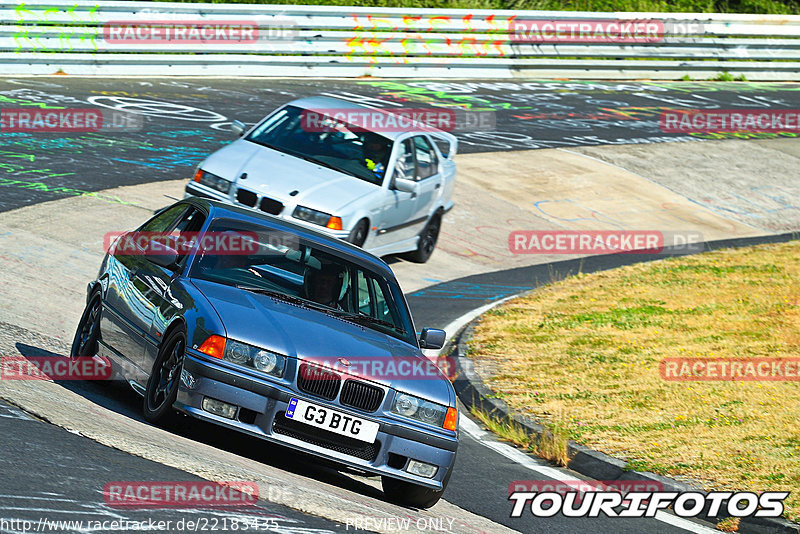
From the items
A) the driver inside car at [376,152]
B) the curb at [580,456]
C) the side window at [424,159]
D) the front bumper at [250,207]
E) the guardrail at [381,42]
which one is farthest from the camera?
Result: the guardrail at [381,42]

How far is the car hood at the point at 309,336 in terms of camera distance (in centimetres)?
655

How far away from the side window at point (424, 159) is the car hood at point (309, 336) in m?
7.69

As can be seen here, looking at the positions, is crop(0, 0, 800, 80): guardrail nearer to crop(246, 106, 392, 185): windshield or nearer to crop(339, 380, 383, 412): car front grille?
crop(246, 106, 392, 185): windshield

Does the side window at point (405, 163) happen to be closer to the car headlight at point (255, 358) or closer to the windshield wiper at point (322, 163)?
the windshield wiper at point (322, 163)

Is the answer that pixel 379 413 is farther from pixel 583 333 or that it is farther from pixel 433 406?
pixel 583 333

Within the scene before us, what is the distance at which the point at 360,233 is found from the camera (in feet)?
43.0

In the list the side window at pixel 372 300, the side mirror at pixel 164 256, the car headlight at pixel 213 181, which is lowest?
the car headlight at pixel 213 181

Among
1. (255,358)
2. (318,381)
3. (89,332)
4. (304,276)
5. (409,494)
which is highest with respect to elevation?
(304,276)

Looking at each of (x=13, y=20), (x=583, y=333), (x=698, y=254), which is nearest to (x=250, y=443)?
(x=583, y=333)

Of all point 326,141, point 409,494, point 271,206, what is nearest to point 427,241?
point 326,141

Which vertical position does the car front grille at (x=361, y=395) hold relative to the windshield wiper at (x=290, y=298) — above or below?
below

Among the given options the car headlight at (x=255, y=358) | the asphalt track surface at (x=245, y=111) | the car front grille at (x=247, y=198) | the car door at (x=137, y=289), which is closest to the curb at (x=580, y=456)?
the car front grille at (x=247, y=198)

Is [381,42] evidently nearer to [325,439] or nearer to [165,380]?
[165,380]

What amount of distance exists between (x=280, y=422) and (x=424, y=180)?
344 inches
